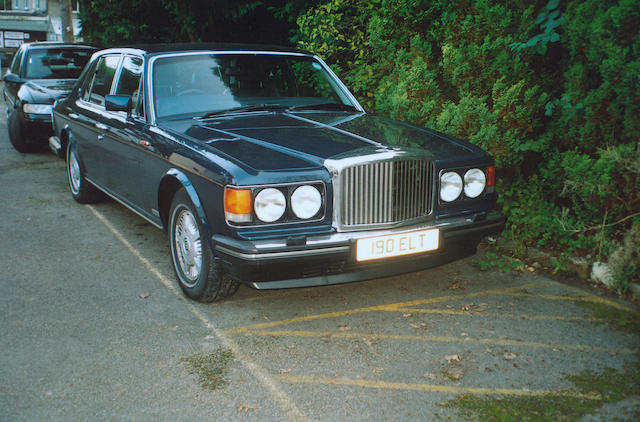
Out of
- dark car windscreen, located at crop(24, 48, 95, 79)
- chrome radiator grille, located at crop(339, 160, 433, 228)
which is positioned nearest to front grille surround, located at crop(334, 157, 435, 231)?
chrome radiator grille, located at crop(339, 160, 433, 228)

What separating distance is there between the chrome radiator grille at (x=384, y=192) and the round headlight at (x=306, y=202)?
0.49 ft

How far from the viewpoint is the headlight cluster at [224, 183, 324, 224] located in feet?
12.1

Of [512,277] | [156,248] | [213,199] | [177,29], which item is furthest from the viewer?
[177,29]

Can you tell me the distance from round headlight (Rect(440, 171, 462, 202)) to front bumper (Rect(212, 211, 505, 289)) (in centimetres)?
20

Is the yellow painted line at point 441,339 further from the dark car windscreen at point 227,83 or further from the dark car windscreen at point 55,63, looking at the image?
the dark car windscreen at point 55,63

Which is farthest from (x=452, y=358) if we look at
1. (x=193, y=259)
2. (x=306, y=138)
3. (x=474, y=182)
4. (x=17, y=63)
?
(x=17, y=63)

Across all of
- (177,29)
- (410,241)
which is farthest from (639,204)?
(177,29)

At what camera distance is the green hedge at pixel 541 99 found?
14.9 ft

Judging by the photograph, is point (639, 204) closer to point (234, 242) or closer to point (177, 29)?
point (234, 242)

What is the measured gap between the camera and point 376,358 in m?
3.66

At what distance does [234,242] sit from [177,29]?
959cm

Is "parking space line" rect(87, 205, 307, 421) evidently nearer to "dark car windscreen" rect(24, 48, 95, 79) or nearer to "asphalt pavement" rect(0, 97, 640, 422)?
"asphalt pavement" rect(0, 97, 640, 422)

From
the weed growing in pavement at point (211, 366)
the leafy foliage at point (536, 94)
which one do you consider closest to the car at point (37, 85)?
the leafy foliage at point (536, 94)

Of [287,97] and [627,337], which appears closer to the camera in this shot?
[627,337]
